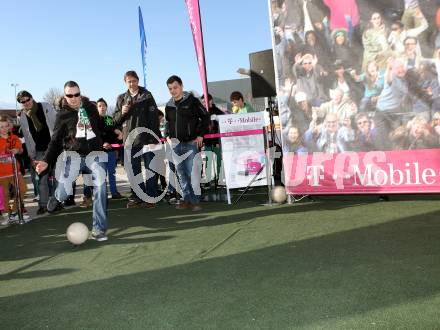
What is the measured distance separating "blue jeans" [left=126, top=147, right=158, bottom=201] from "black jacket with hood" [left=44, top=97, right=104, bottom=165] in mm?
2128

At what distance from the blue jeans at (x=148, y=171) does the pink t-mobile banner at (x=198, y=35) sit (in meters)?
1.69

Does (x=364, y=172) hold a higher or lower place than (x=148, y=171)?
lower

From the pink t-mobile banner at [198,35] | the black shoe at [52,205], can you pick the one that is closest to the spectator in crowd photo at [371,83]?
the pink t-mobile banner at [198,35]

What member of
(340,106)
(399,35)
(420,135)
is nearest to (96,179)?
(340,106)

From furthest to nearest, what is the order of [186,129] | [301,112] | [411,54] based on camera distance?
[186,129], [301,112], [411,54]

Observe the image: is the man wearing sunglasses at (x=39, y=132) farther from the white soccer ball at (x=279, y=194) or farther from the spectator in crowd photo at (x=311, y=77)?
the spectator in crowd photo at (x=311, y=77)

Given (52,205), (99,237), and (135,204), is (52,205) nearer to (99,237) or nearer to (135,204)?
(135,204)

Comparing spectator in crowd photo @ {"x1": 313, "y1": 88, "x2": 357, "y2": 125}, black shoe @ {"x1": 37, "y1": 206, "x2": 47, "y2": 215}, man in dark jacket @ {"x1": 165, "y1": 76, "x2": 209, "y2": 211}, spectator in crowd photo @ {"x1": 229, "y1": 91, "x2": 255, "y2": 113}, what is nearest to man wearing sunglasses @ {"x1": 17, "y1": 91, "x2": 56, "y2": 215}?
black shoe @ {"x1": 37, "y1": 206, "x2": 47, "y2": 215}

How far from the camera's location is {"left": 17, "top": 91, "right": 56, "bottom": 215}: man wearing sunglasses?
8055 millimetres

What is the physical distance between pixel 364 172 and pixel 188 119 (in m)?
2.79

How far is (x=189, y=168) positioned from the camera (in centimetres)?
744

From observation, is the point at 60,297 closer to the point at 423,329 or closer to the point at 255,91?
the point at 423,329

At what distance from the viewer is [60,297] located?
373cm

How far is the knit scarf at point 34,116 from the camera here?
314 inches
